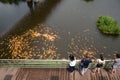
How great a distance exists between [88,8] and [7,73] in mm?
23771

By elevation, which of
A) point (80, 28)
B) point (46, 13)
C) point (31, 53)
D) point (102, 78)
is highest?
point (46, 13)

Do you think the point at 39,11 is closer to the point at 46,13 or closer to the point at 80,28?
the point at 46,13

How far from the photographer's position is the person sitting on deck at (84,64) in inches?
627

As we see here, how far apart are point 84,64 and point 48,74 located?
2.96 meters

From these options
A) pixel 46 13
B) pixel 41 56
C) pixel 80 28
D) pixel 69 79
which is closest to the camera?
pixel 69 79

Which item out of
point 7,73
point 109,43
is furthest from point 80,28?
point 7,73

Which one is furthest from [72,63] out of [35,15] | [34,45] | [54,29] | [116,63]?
[35,15]

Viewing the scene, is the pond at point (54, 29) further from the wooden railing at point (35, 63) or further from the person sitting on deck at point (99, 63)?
the person sitting on deck at point (99, 63)

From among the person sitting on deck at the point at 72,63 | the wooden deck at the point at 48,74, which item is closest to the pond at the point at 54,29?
the wooden deck at the point at 48,74

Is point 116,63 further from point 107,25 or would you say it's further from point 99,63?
point 107,25

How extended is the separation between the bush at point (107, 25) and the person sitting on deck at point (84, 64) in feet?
46.4

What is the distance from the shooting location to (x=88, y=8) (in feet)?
122

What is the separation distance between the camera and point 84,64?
53.1 ft

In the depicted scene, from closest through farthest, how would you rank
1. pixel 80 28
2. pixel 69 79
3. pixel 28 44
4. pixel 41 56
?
pixel 69 79
pixel 41 56
pixel 28 44
pixel 80 28
